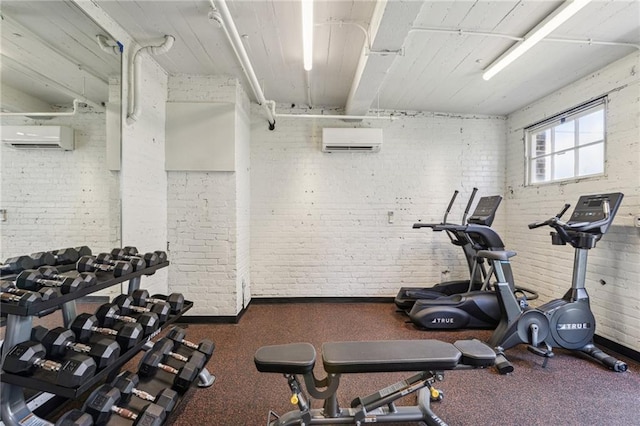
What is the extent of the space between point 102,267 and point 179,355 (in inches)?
30.0

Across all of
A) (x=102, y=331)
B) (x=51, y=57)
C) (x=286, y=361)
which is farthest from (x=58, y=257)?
(x=286, y=361)

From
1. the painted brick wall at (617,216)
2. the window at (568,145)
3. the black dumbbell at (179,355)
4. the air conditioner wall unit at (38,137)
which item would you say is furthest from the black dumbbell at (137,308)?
the window at (568,145)

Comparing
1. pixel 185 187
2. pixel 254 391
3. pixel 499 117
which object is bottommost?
pixel 254 391

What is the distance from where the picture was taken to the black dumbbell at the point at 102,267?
1700 mm

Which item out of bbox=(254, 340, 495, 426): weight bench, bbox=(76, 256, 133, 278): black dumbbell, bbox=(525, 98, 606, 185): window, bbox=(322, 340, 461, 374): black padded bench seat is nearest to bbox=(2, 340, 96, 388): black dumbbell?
bbox=(76, 256, 133, 278): black dumbbell

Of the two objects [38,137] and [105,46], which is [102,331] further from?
[105,46]

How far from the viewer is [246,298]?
3703mm

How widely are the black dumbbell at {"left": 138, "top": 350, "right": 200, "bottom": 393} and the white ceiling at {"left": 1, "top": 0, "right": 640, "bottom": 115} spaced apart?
6.49 feet

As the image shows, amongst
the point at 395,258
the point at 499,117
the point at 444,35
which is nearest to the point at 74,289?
the point at 444,35

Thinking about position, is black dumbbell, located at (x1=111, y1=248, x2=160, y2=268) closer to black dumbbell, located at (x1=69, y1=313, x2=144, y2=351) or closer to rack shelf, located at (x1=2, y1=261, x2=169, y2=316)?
rack shelf, located at (x1=2, y1=261, x2=169, y2=316)

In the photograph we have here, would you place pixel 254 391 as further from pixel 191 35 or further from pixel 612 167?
pixel 612 167

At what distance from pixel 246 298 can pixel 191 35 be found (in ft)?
9.92

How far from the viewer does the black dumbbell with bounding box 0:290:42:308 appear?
119 centimetres

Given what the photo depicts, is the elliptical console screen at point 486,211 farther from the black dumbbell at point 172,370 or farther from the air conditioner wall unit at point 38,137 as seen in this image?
the air conditioner wall unit at point 38,137
